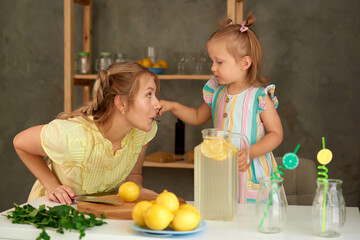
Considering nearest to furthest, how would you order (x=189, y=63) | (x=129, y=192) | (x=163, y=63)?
1. (x=129, y=192)
2. (x=163, y=63)
3. (x=189, y=63)

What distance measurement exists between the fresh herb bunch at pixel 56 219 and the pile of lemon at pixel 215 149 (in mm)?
335

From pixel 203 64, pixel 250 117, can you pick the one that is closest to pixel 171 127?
pixel 203 64

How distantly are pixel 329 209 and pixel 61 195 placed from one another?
854mm

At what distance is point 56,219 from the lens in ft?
4.27

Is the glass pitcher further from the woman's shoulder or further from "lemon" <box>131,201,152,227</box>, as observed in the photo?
the woman's shoulder

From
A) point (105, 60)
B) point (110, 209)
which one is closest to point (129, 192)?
point (110, 209)

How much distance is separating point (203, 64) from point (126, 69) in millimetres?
1424

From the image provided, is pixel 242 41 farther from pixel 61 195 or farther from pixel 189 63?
pixel 189 63

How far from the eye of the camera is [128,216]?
4.50 ft

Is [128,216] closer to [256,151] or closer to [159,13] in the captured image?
[256,151]

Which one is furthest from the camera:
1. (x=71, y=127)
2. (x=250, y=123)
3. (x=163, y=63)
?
(x=163, y=63)

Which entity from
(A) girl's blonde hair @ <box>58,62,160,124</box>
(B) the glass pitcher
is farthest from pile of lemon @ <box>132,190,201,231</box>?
(A) girl's blonde hair @ <box>58,62,160,124</box>

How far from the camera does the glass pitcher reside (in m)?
1.33

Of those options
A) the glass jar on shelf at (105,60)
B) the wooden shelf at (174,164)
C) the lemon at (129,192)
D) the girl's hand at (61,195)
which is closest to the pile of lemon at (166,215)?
the lemon at (129,192)
